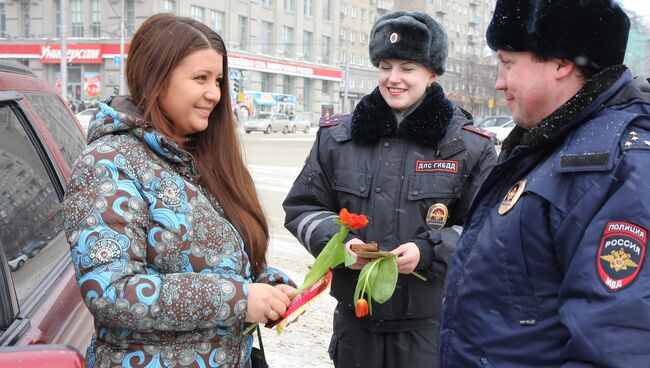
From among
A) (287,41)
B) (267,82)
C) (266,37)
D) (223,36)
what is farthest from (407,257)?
(287,41)

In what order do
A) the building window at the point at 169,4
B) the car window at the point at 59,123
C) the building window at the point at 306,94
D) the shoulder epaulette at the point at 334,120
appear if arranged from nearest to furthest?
the car window at the point at 59,123 → the shoulder epaulette at the point at 334,120 → the building window at the point at 169,4 → the building window at the point at 306,94

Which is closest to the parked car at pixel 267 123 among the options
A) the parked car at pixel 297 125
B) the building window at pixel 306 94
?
the parked car at pixel 297 125

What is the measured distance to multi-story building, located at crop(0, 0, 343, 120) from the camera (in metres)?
41.8

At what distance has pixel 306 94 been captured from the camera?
5638 centimetres

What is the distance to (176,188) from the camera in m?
1.77

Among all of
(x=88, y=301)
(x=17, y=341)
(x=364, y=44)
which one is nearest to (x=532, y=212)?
(x=88, y=301)

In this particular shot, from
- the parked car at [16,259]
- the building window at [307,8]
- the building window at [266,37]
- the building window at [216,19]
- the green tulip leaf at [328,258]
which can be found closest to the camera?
the green tulip leaf at [328,258]

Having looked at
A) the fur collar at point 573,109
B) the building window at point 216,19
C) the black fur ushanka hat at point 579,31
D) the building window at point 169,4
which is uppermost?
the building window at point 169,4

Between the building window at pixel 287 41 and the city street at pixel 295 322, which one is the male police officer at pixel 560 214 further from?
the building window at pixel 287 41

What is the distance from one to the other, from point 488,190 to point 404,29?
1207 mm

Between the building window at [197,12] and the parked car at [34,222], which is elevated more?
the building window at [197,12]

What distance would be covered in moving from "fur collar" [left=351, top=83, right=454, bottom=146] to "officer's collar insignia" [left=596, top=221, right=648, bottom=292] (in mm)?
1406

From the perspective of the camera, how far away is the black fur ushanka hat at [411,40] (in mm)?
2732

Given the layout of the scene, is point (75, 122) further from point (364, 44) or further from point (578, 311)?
point (364, 44)
